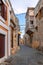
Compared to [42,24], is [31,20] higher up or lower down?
higher up

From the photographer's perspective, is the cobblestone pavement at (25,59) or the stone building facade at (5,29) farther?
the stone building facade at (5,29)

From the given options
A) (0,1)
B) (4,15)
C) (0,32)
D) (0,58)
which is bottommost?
(0,58)

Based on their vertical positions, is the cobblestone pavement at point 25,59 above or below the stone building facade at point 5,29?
below

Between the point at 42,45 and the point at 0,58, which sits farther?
the point at 42,45

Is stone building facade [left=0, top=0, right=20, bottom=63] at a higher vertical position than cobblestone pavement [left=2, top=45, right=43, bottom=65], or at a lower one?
higher

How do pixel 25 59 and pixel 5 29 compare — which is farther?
pixel 25 59

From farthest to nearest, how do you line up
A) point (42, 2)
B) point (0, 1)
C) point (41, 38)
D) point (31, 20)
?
1. point (31, 20)
2. point (41, 38)
3. point (42, 2)
4. point (0, 1)

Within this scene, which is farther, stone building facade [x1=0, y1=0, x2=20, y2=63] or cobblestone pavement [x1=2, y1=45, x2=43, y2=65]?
stone building facade [x1=0, y1=0, x2=20, y2=63]

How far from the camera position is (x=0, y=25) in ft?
40.7

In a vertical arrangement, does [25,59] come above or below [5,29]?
below

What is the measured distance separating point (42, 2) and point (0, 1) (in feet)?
43.4

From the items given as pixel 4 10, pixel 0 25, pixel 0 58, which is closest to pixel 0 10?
pixel 4 10

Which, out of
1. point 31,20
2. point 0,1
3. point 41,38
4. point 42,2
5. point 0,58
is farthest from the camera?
point 31,20

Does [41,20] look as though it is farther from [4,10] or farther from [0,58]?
[0,58]
